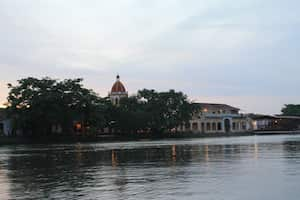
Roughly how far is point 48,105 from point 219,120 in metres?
96.3

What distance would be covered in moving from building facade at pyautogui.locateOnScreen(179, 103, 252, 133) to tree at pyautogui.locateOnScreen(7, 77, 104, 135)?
7862 centimetres

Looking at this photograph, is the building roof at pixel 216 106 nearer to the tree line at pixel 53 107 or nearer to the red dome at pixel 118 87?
the red dome at pixel 118 87

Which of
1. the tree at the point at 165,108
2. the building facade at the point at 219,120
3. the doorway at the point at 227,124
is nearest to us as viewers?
the tree at the point at 165,108

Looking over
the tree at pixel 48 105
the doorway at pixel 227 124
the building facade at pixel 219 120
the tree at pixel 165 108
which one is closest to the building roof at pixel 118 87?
the building facade at pixel 219 120

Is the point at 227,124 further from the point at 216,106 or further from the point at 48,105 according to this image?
the point at 48,105

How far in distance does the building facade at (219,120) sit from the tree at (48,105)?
258 feet

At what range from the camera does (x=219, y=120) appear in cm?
18400

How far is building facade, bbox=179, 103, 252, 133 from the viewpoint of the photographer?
7092 inches

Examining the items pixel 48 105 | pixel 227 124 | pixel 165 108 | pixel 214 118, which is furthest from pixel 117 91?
pixel 48 105

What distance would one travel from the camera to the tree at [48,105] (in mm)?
96500

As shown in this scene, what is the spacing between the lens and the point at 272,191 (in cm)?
1553

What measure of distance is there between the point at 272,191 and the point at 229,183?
7.55 ft

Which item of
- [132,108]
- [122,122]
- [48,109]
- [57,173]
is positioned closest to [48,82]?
[48,109]

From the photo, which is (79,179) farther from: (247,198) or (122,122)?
(122,122)
